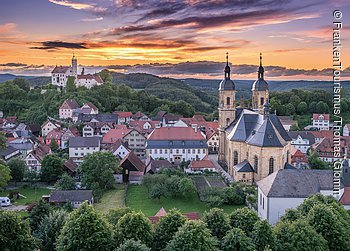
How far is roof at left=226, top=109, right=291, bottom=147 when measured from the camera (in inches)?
1750

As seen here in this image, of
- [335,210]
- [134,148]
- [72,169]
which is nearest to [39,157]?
[72,169]

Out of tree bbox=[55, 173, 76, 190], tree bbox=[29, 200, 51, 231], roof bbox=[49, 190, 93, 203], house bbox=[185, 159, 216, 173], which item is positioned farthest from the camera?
house bbox=[185, 159, 216, 173]

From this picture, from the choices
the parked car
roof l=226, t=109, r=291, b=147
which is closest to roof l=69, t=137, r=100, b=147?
the parked car

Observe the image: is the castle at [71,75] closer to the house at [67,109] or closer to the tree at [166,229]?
the house at [67,109]

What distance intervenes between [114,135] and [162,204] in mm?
24628

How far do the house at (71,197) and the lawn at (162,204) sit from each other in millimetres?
4139

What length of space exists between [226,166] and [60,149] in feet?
82.8

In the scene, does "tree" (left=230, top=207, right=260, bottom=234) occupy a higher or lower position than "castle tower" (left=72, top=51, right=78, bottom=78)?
lower

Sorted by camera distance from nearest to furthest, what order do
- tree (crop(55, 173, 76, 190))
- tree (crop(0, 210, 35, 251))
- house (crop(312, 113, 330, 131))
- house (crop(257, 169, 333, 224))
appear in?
tree (crop(0, 210, 35, 251)) → house (crop(257, 169, 333, 224)) → tree (crop(55, 173, 76, 190)) → house (crop(312, 113, 330, 131))

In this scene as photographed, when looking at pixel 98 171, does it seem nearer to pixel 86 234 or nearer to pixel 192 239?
pixel 86 234

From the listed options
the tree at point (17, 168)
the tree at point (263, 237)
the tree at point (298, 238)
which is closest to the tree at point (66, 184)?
the tree at point (17, 168)

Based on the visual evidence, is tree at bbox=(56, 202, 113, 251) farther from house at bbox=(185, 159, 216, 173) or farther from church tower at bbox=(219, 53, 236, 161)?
church tower at bbox=(219, 53, 236, 161)

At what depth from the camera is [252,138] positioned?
46.6 metres

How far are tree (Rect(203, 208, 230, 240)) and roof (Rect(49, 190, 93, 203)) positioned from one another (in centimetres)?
1596
